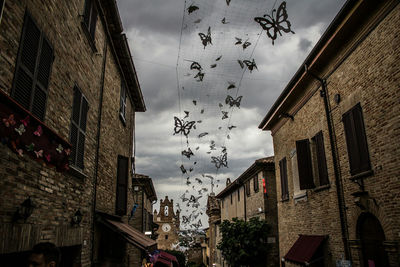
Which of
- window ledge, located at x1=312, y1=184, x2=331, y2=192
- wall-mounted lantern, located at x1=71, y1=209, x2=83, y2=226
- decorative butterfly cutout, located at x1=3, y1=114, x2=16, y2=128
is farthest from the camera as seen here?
window ledge, located at x1=312, y1=184, x2=331, y2=192

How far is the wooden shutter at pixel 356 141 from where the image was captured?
7844 millimetres

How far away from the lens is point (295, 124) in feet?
41.7

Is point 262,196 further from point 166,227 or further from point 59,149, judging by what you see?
point 166,227

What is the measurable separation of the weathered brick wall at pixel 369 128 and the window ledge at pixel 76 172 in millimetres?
6555

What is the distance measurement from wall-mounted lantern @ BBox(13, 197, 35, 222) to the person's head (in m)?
1.07

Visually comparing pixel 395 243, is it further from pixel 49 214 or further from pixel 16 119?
pixel 16 119

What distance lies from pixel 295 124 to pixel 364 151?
193 inches

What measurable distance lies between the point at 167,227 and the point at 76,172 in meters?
59.3

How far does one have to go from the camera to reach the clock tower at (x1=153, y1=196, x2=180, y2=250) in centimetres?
6125

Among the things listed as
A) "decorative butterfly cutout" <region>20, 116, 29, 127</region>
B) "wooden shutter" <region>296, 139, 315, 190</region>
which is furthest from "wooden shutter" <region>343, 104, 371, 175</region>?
"decorative butterfly cutout" <region>20, 116, 29, 127</region>

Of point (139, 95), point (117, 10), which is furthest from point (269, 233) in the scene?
point (117, 10)

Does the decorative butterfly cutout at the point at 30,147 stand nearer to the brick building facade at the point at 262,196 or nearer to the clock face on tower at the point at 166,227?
the brick building facade at the point at 262,196

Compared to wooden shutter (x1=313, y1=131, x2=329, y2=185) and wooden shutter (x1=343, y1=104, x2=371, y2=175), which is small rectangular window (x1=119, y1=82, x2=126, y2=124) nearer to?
wooden shutter (x1=313, y1=131, x2=329, y2=185)

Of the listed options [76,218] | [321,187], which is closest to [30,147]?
[76,218]
